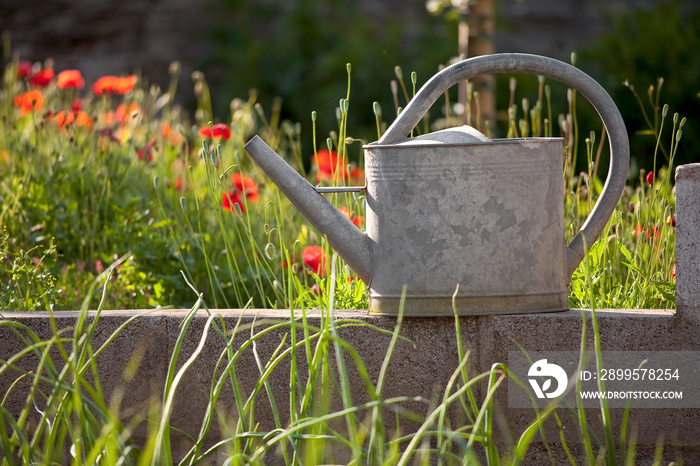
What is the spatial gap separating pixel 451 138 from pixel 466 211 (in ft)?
0.46

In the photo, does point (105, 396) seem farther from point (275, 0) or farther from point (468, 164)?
point (275, 0)

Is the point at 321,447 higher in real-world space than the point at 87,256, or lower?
lower

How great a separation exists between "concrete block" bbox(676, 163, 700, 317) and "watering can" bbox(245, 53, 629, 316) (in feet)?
0.37

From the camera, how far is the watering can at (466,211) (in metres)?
1.28

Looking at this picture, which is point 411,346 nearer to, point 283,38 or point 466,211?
point 466,211

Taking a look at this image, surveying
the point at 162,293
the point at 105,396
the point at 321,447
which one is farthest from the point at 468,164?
the point at 162,293

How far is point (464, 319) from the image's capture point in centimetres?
135

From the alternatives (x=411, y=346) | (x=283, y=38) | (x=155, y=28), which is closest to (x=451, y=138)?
(x=411, y=346)

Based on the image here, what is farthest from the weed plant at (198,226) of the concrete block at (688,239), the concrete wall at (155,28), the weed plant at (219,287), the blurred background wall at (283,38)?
the concrete wall at (155,28)

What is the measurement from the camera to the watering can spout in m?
1.36

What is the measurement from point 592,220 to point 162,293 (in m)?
1.19

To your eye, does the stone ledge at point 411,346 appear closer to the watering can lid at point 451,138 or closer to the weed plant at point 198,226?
the weed plant at point 198,226

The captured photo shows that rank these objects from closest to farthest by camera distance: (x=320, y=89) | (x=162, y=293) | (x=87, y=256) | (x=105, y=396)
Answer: (x=105, y=396)
(x=162, y=293)
(x=87, y=256)
(x=320, y=89)

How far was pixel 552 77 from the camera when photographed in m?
1.33
